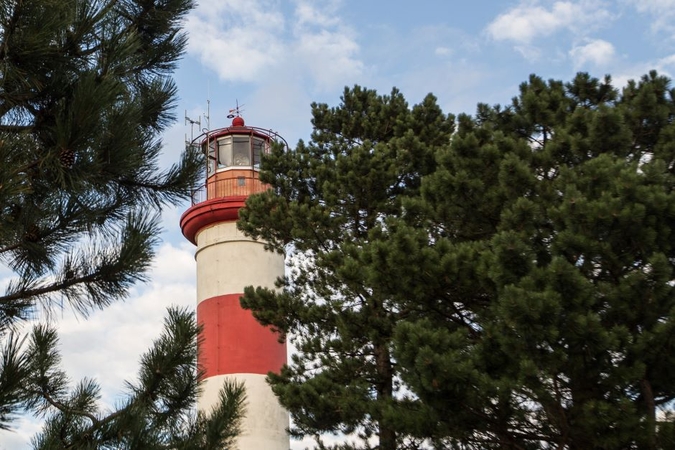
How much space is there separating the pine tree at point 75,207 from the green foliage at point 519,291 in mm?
3020

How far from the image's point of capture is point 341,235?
11.7m

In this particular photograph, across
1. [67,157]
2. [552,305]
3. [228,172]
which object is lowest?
[552,305]

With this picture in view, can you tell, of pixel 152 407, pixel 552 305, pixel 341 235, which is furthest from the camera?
pixel 341 235

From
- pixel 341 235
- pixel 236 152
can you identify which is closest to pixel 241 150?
pixel 236 152

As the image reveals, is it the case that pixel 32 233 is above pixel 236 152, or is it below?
below

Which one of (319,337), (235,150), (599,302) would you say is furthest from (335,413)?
(235,150)

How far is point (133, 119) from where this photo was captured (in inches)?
205

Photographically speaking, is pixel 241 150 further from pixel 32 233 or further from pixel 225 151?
pixel 32 233

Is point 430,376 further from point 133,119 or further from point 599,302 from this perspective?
point 133,119

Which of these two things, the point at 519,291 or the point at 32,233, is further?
the point at 519,291

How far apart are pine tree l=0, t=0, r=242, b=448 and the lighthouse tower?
9.63 metres

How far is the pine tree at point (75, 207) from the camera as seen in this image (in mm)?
4516

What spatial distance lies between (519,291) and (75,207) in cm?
363

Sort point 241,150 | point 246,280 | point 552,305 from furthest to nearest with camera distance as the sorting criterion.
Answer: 1. point 241,150
2. point 246,280
3. point 552,305
